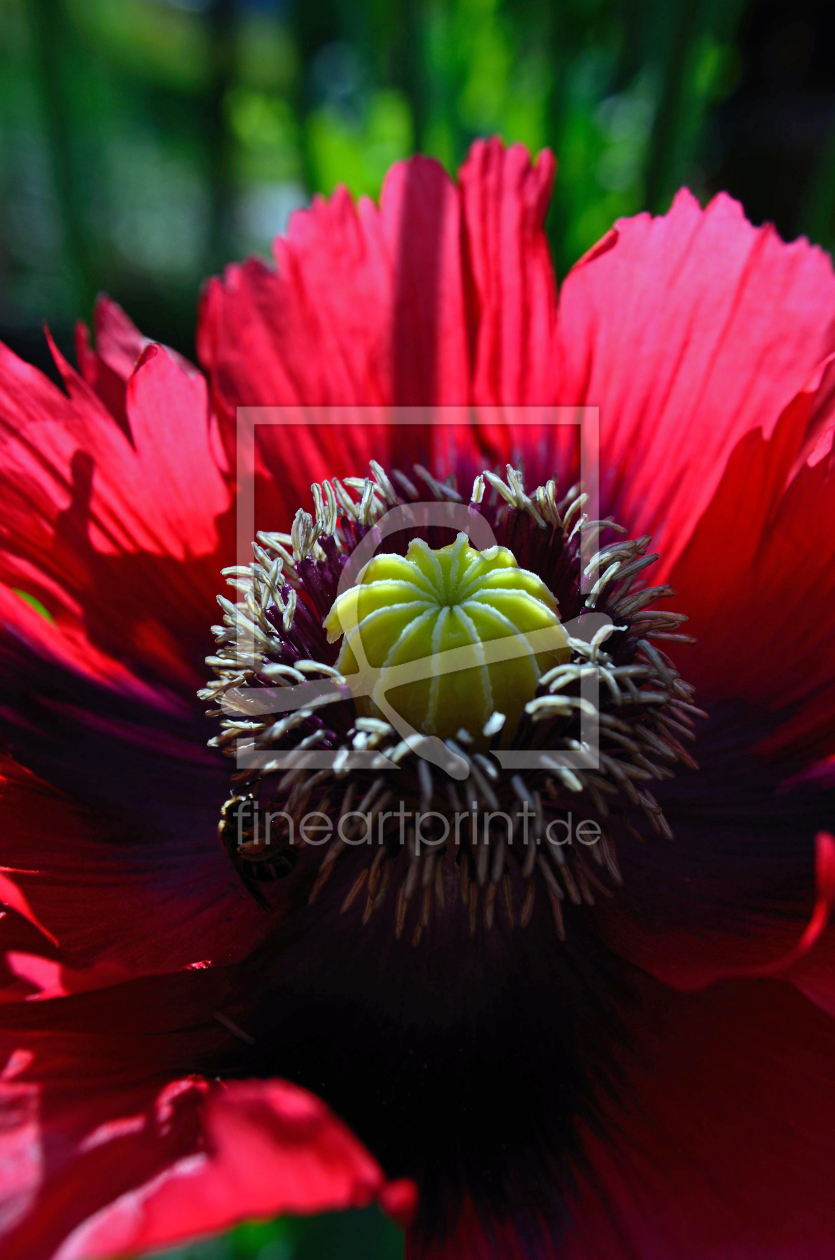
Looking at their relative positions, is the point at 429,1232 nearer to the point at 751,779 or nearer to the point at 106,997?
the point at 106,997

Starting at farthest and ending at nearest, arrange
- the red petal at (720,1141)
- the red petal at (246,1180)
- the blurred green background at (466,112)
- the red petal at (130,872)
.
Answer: the blurred green background at (466,112), the red petal at (130,872), the red petal at (720,1141), the red petal at (246,1180)

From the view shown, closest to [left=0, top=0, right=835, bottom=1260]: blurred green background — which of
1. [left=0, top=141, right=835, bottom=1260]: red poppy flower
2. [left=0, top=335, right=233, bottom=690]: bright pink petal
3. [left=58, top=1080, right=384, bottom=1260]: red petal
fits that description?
[left=0, top=141, right=835, bottom=1260]: red poppy flower

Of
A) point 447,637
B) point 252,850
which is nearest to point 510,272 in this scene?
point 447,637

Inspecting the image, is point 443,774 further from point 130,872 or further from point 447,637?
point 130,872

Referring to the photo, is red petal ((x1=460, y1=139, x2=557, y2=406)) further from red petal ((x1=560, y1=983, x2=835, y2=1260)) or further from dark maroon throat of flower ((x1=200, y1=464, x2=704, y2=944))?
red petal ((x1=560, y1=983, x2=835, y2=1260))

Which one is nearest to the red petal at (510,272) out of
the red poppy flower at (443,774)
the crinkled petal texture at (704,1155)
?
the red poppy flower at (443,774)

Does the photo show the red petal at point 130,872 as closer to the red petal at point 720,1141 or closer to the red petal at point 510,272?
the red petal at point 720,1141

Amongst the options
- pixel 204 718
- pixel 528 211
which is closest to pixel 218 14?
pixel 528 211
